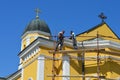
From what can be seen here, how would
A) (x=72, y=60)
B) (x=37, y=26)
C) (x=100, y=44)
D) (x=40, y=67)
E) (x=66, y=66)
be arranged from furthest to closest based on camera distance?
1. (x=37, y=26)
2. (x=100, y=44)
3. (x=72, y=60)
4. (x=66, y=66)
5. (x=40, y=67)

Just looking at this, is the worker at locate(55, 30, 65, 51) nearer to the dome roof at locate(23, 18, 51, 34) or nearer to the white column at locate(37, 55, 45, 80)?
the white column at locate(37, 55, 45, 80)

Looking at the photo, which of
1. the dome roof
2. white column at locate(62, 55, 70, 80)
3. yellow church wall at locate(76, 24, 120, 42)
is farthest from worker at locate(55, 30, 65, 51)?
the dome roof

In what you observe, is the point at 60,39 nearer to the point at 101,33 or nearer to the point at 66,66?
the point at 66,66

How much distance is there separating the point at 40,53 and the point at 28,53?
6.21 ft

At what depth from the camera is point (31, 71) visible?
90.7 ft

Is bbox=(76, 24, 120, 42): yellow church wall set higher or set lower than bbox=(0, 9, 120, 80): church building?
higher

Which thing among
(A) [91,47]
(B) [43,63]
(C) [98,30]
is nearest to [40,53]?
(B) [43,63]

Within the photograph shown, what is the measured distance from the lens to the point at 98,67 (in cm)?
2647

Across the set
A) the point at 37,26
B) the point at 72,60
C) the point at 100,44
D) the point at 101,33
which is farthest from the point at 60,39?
the point at 37,26

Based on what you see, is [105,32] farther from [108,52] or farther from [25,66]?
[25,66]

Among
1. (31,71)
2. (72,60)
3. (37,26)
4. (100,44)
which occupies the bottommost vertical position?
(31,71)

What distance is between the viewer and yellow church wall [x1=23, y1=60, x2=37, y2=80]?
27.2 meters

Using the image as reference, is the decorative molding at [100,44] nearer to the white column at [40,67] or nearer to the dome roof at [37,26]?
the white column at [40,67]

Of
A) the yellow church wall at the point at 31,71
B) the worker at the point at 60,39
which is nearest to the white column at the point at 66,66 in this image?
the worker at the point at 60,39
